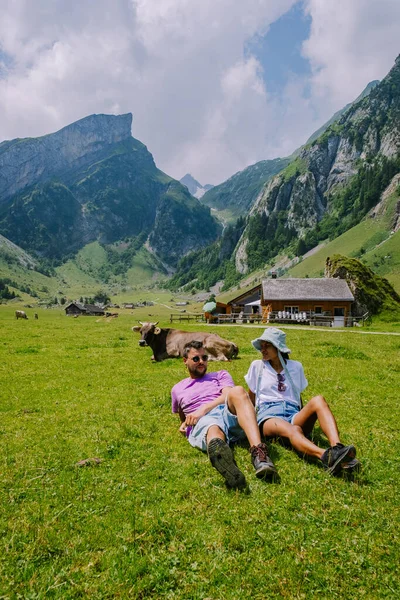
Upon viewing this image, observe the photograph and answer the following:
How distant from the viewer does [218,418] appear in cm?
700

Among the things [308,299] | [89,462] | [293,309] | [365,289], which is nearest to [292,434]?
[89,462]

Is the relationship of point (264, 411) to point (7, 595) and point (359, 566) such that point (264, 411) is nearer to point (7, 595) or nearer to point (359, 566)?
point (359, 566)

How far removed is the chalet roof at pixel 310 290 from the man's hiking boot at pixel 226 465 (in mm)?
57186

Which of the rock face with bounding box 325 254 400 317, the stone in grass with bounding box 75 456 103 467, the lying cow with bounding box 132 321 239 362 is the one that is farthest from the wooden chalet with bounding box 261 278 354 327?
the stone in grass with bounding box 75 456 103 467

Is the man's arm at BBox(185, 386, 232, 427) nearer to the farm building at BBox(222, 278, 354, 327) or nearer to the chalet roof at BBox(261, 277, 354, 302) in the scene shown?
the farm building at BBox(222, 278, 354, 327)

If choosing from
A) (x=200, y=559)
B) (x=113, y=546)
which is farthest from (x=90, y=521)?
(x=200, y=559)

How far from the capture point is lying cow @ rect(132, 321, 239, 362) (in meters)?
18.1

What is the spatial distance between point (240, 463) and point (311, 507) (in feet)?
5.29

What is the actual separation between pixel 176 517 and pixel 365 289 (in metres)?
62.6

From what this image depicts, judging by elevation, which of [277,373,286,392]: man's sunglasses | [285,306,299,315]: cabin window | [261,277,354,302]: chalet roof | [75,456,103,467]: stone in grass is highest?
[261,277,354,302]: chalet roof

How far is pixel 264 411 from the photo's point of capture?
23.8 feet

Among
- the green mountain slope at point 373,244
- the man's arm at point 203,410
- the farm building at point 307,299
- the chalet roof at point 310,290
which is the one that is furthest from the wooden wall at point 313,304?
the green mountain slope at point 373,244

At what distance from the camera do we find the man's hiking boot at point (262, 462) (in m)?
5.61

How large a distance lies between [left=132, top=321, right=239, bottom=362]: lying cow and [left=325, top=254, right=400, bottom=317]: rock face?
47.0 meters
